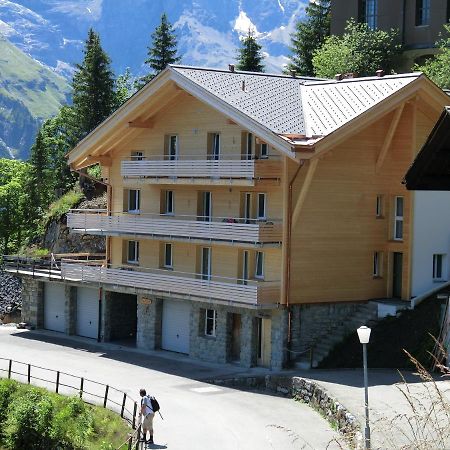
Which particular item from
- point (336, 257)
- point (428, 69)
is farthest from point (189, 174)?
point (428, 69)

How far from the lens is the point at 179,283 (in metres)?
39.9

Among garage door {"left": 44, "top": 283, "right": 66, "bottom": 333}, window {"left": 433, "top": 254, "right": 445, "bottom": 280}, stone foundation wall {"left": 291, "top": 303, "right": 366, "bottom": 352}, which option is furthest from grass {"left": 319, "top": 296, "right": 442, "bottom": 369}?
garage door {"left": 44, "top": 283, "right": 66, "bottom": 333}

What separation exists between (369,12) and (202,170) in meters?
33.3

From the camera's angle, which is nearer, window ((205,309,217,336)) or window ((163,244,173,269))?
window ((205,309,217,336))

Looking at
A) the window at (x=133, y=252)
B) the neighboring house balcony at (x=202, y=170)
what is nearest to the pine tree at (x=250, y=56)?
the neighboring house balcony at (x=202, y=170)

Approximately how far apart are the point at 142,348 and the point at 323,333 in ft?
30.6

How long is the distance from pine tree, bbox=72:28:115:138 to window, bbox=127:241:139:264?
1129 inches

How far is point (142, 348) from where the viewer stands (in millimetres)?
43375

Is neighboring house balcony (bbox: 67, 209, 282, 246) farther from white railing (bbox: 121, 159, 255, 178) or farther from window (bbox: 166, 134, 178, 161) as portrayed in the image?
window (bbox: 166, 134, 178, 161)

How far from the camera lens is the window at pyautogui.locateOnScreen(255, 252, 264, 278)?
126ft

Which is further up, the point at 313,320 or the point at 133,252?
the point at 133,252

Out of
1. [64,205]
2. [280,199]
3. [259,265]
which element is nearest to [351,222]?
[280,199]

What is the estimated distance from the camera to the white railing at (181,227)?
36719 mm

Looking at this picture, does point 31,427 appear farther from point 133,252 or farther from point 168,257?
point 133,252
